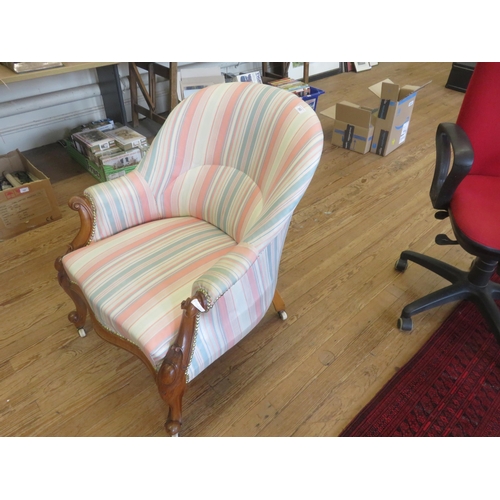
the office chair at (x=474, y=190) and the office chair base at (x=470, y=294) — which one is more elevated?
the office chair at (x=474, y=190)

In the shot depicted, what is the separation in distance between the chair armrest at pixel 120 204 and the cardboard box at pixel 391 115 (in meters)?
1.74

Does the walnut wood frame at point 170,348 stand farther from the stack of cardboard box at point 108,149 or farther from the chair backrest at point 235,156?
the stack of cardboard box at point 108,149

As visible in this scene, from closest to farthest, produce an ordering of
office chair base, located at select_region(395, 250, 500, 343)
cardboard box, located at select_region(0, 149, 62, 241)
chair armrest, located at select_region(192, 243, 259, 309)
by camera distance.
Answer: chair armrest, located at select_region(192, 243, 259, 309)
office chair base, located at select_region(395, 250, 500, 343)
cardboard box, located at select_region(0, 149, 62, 241)

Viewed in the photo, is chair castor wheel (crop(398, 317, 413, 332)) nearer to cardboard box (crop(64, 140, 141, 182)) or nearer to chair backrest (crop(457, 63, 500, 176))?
chair backrest (crop(457, 63, 500, 176))

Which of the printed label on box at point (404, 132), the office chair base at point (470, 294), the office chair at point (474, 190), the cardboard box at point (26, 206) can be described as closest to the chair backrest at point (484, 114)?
the office chair at point (474, 190)

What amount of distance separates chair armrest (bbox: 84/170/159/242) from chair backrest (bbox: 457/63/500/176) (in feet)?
3.82

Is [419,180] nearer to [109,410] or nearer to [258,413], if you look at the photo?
[258,413]

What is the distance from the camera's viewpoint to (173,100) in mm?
2482

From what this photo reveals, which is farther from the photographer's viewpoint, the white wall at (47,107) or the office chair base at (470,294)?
the white wall at (47,107)

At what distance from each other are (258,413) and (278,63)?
3.18 m

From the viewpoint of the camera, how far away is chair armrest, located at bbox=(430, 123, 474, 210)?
1.23 metres

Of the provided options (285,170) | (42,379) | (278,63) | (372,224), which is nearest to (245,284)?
(285,170)

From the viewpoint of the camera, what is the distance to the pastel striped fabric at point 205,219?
1.02m

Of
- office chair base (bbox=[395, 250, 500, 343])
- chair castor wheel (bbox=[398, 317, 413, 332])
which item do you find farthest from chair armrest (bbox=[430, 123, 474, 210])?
chair castor wheel (bbox=[398, 317, 413, 332])
